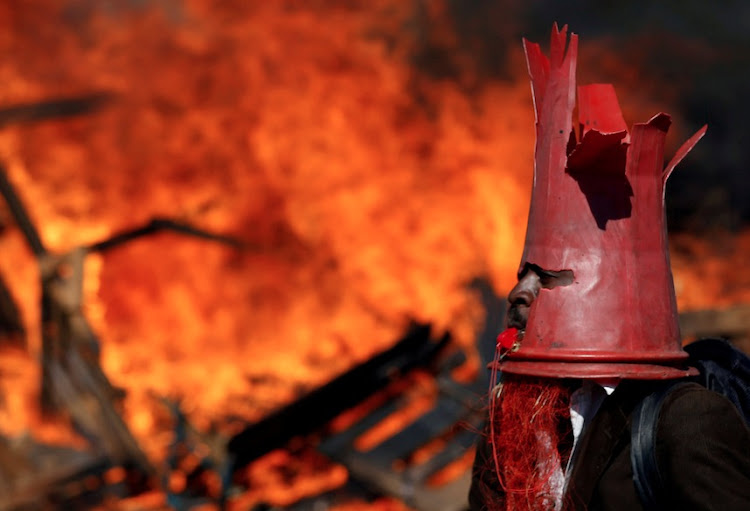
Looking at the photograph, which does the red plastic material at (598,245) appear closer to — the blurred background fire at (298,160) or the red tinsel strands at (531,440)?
the red tinsel strands at (531,440)

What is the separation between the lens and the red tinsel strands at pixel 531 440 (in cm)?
211

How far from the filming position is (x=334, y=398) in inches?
256

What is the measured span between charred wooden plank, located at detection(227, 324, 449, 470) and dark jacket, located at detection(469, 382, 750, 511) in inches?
169

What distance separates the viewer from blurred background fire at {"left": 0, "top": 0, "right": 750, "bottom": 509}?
835 cm

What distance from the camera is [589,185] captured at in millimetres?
2141

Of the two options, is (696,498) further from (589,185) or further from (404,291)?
(404,291)

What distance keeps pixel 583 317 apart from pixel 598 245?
0.64 ft

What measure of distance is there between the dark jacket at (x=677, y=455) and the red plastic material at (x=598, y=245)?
0.36 feet

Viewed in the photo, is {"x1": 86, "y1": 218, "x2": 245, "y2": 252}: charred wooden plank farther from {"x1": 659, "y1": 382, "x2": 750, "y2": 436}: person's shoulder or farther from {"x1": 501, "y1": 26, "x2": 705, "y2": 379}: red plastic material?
{"x1": 659, "y1": 382, "x2": 750, "y2": 436}: person's shoulder

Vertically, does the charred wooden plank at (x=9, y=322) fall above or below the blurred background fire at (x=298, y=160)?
below

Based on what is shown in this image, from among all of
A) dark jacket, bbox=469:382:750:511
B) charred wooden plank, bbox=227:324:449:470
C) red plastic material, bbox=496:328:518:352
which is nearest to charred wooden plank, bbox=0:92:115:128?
charred wooden plank, bbox=227:324:449:470

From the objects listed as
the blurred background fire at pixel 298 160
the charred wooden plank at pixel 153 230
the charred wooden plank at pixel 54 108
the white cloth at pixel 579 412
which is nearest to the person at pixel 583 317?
the white cloth at pixel 579 412

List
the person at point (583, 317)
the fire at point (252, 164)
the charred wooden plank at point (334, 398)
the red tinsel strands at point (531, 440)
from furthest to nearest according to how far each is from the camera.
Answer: the fire at point (252, 164) → the charred wooden plank at point (334, 398) → the red tinsel strands at point (531, 440) → the person at point (583, 317)

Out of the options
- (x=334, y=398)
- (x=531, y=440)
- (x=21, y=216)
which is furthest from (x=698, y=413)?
(x=21, y=216)
